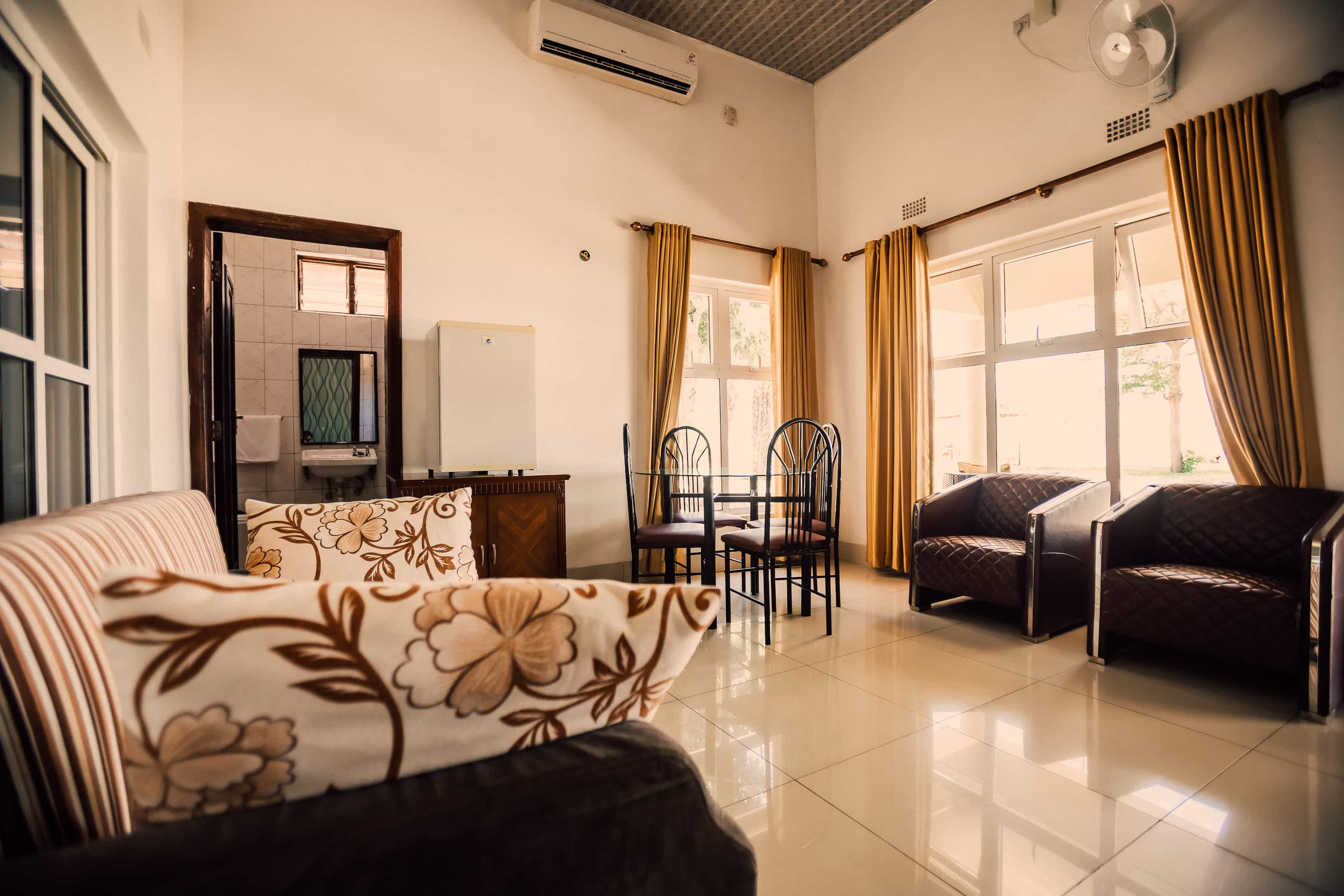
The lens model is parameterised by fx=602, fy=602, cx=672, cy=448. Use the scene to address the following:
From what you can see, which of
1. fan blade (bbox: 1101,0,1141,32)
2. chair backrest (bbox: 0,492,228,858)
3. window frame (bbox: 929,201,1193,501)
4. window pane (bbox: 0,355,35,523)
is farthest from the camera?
window frame (bbox: 929,201,1193,501)

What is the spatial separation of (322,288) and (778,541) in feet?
15.8

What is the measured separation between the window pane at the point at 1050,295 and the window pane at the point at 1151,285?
0.16 metres

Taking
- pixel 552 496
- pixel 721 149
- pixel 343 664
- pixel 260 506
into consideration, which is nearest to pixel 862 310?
pixel 721 149

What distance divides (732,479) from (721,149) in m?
2.72

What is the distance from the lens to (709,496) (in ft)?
10.0

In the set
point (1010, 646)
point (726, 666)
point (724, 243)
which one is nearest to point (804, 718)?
point (726, 666)

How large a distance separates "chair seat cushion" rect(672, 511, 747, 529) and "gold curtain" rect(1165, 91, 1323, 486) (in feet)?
7.91

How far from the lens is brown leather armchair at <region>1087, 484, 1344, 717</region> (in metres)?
2.09

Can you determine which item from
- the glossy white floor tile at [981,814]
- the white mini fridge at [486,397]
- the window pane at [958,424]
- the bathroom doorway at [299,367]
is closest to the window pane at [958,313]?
the window pane at [958,424]

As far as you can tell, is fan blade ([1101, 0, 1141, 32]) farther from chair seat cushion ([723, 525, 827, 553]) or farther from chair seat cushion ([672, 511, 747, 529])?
chair seat cushion ([672, 511, 747, 529])

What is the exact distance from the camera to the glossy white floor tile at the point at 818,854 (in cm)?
135

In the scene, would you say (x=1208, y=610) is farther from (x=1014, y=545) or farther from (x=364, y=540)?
(x=364, y=540)

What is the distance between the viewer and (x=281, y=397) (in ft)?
17.3

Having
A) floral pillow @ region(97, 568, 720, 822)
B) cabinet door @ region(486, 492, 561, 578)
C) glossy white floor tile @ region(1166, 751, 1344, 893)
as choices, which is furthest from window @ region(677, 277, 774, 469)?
floral pillow @ region(97, 568, 720, 822)
